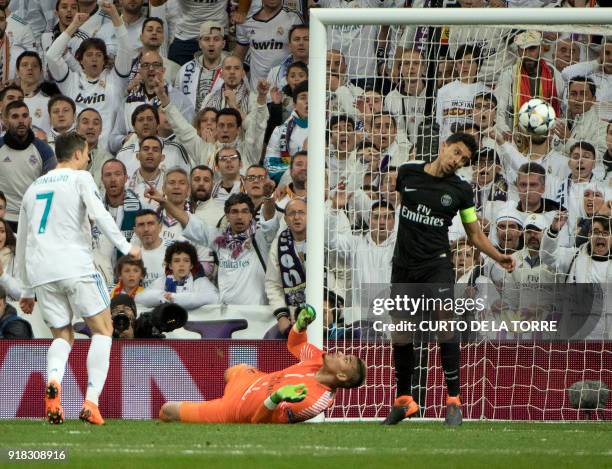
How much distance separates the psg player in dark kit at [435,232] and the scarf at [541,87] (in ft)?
7.96

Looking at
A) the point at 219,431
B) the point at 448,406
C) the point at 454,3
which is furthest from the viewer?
the point at 454,3

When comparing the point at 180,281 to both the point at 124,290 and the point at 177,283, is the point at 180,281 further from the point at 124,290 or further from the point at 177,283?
the point at 124,290

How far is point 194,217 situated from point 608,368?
405 centimetres

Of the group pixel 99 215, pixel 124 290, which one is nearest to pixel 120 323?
pixel 124 290

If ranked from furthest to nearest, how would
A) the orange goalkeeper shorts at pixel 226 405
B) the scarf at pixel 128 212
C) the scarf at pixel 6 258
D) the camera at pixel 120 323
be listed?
the scarf at pixel 128 212, the scarf at pixel 6 258, the camera at pixel 120 323, the orange goalkeeper shorts at pixel 226 405

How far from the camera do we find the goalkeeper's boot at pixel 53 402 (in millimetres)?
7328

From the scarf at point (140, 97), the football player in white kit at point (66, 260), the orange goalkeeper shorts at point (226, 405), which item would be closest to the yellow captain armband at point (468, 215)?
the orange goalkeeper shorts at point (226, 405)

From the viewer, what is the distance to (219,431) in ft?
22.7

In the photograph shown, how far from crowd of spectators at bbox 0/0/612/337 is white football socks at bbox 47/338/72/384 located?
2.57 meters

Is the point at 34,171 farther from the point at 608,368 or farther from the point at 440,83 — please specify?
the point at 608,368

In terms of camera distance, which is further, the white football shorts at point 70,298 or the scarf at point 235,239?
the scarf at point 235,239

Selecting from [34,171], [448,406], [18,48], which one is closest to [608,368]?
[448,406]

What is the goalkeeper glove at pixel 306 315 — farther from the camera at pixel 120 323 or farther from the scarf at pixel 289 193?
the scarf at pixel 289 193

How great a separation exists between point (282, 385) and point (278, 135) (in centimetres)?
451
